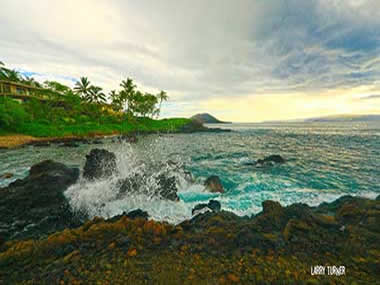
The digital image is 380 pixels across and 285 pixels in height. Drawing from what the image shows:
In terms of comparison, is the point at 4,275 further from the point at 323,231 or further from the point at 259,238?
the point at 323,231

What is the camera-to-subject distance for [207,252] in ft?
9.70

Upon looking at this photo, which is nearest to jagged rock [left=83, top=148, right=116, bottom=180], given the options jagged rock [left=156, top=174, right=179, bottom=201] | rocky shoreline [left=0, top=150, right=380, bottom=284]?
jagged rock [left=156, top=174, right=179, bottom=201]

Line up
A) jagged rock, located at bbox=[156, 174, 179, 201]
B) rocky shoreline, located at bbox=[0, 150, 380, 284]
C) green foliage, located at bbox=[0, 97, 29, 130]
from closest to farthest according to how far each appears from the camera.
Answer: rocky shoreline, located at bbox=[0, 150, 380, 284] → jagged rock, located at bbox=[156, 174, 179, 201] → green foliage, located at bbox=[0, 97, 29, 130]

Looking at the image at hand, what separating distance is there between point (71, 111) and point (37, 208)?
5429 cm

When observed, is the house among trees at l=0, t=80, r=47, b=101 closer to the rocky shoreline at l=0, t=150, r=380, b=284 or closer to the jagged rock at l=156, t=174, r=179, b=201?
the jagged rock at l=156, t=174, r=179, b=201

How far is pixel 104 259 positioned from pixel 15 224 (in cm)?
475

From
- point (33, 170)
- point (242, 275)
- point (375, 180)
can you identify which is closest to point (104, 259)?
point (242, 275)

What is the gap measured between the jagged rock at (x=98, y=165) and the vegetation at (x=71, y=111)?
104 ft

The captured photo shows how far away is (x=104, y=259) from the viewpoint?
8.99 feet

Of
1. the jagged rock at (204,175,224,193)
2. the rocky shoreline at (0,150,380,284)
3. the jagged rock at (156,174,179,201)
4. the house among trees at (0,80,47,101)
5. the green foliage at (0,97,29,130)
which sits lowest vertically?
the jagged rock at (204,175,224,193)

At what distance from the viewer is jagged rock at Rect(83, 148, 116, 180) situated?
29.2ft

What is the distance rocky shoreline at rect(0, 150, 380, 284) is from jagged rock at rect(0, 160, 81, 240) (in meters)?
0.21

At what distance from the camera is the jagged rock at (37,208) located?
4.76 metres

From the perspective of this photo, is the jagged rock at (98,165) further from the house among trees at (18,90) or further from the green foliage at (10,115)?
the house among trees at (18,90)
